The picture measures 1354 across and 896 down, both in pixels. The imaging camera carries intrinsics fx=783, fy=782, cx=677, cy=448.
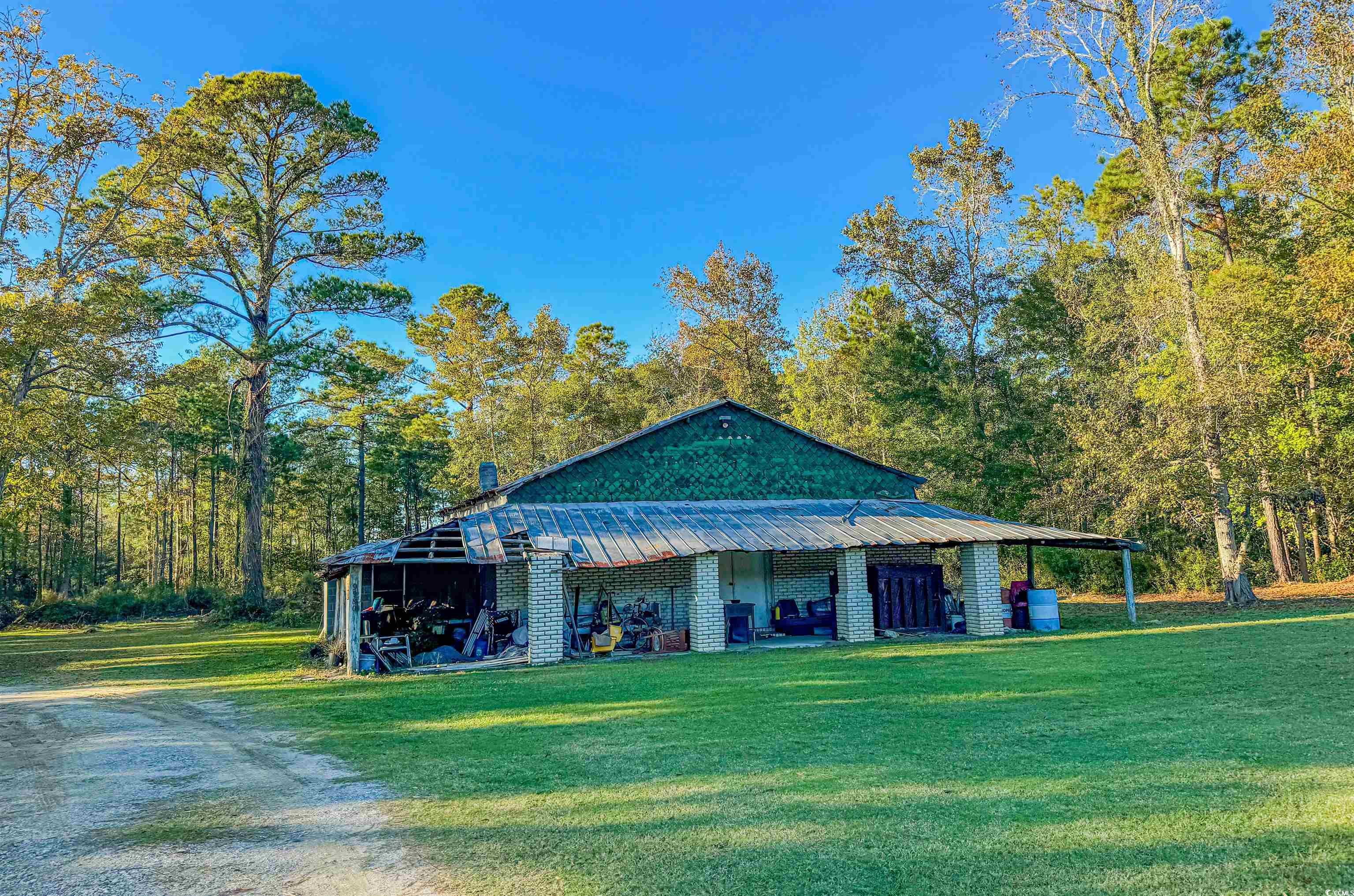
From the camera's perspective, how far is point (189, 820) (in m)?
5.15

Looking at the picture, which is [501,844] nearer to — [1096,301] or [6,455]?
[6,455]

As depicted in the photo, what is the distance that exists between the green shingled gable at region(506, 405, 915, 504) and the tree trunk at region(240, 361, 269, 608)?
14078 millimetres

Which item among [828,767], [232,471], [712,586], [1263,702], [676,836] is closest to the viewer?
[676,836]

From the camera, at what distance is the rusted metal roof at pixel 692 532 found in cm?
1458

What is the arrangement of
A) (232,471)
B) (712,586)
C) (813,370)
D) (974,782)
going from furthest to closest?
(232,471), (813,370), (712,586), (974,782)

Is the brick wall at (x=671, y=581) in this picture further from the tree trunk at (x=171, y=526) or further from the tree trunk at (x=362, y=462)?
the tree trunk at (x=171, y=526)

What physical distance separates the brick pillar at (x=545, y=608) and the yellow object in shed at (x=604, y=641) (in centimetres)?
74

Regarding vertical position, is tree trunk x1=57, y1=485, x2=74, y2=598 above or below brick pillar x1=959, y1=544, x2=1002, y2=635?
above

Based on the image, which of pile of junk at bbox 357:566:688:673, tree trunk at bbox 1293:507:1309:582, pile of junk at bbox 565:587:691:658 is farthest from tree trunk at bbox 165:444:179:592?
tree trunk at bbox 1293:507:1309:582

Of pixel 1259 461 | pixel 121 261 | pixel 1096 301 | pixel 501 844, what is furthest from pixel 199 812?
pixel 1096 301

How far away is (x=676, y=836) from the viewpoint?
437 cm

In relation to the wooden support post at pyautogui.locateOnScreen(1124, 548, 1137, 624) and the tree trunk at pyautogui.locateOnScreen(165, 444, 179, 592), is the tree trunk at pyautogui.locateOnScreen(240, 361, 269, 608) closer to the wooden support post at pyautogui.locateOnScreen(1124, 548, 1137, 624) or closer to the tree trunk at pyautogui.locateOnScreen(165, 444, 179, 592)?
the tree trunk at pyautogui.locateOnScreen(165, 444, 179, 592)

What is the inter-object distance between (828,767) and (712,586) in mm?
9500

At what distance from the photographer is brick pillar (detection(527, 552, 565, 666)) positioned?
1405 cm
